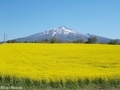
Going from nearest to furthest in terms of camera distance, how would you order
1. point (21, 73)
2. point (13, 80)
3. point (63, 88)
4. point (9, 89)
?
point (9, 89) → point (63, 88) → point (13, 80) → point (21, 73)

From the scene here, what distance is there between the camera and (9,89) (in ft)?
39.8

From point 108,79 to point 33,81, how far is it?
4.45 meters

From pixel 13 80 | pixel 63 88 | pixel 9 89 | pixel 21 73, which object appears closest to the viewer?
pixel 9 89

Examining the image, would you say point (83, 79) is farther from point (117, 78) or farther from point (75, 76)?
point (117, 78)

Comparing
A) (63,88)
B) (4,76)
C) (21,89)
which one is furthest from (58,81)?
(4,76)

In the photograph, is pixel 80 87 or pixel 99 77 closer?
pixel 80 87

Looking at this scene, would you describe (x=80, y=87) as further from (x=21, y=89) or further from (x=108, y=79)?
(x=21, y=89)

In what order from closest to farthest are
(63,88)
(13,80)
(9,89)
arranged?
(9,89) → (63,88) → (13,80)

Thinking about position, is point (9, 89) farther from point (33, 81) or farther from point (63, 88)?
point (63, 88)

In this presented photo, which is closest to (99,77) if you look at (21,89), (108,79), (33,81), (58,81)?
(108,79)

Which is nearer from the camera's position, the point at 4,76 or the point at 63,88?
the point at 63,88

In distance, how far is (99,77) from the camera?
1461cm

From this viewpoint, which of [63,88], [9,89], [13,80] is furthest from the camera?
[13,80]

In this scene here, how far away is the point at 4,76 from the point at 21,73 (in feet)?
3.44
